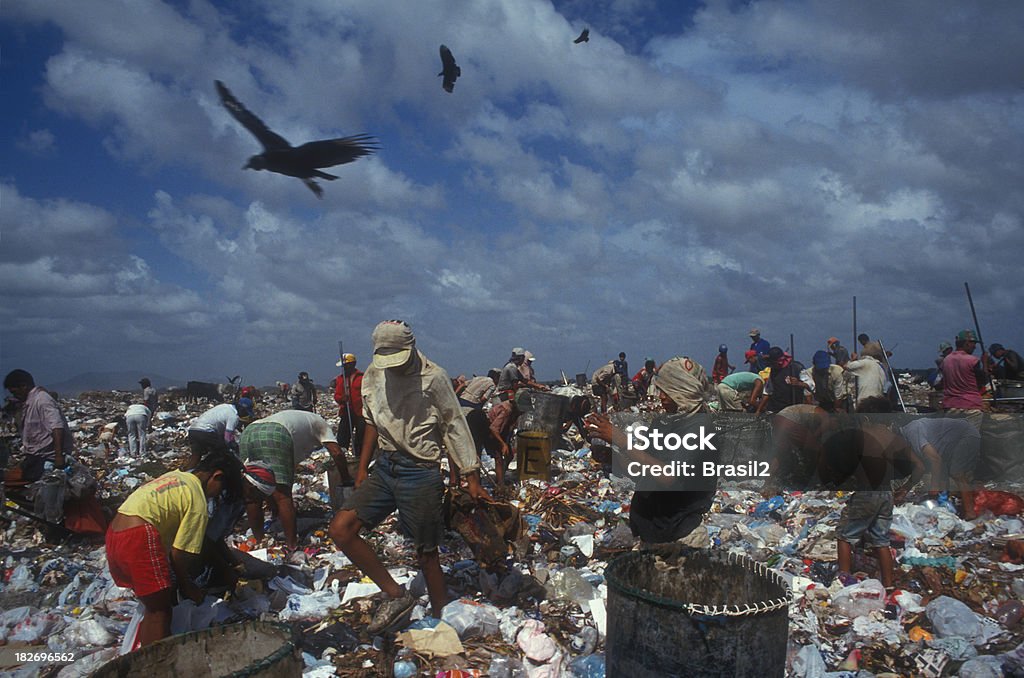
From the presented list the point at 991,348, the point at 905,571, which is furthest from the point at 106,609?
Result: the point at 991,348

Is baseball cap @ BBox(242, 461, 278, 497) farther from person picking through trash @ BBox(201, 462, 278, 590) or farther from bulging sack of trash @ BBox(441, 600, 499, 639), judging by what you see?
bulging sack of trash @ BBox(441, 600, 499, 639)

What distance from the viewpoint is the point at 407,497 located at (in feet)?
11.9

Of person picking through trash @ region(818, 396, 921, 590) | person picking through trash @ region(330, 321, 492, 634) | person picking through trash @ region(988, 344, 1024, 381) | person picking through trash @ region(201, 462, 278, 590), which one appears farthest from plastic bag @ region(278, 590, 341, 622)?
person picking through trash @ region(988, 344, 1024, 381)

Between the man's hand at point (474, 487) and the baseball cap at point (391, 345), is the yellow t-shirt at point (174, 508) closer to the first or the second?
the baseball cap at point (391, 345)

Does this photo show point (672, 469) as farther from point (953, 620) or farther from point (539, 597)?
point (953, 620)

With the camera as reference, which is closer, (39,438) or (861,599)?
(861,599)

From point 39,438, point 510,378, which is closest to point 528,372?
point 510,378

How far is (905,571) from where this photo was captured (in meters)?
4.73

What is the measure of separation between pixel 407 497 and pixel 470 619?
2.69 feet

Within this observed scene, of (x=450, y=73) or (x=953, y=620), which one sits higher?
(x=450, y=73)

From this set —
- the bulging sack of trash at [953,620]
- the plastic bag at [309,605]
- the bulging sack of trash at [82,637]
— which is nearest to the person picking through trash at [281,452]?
the plastic bag at [309,605]

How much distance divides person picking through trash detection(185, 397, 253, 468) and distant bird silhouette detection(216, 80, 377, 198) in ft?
5.38

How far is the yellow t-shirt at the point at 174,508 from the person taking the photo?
3.06m

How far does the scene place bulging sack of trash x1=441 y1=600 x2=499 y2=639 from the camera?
367 centimetres
